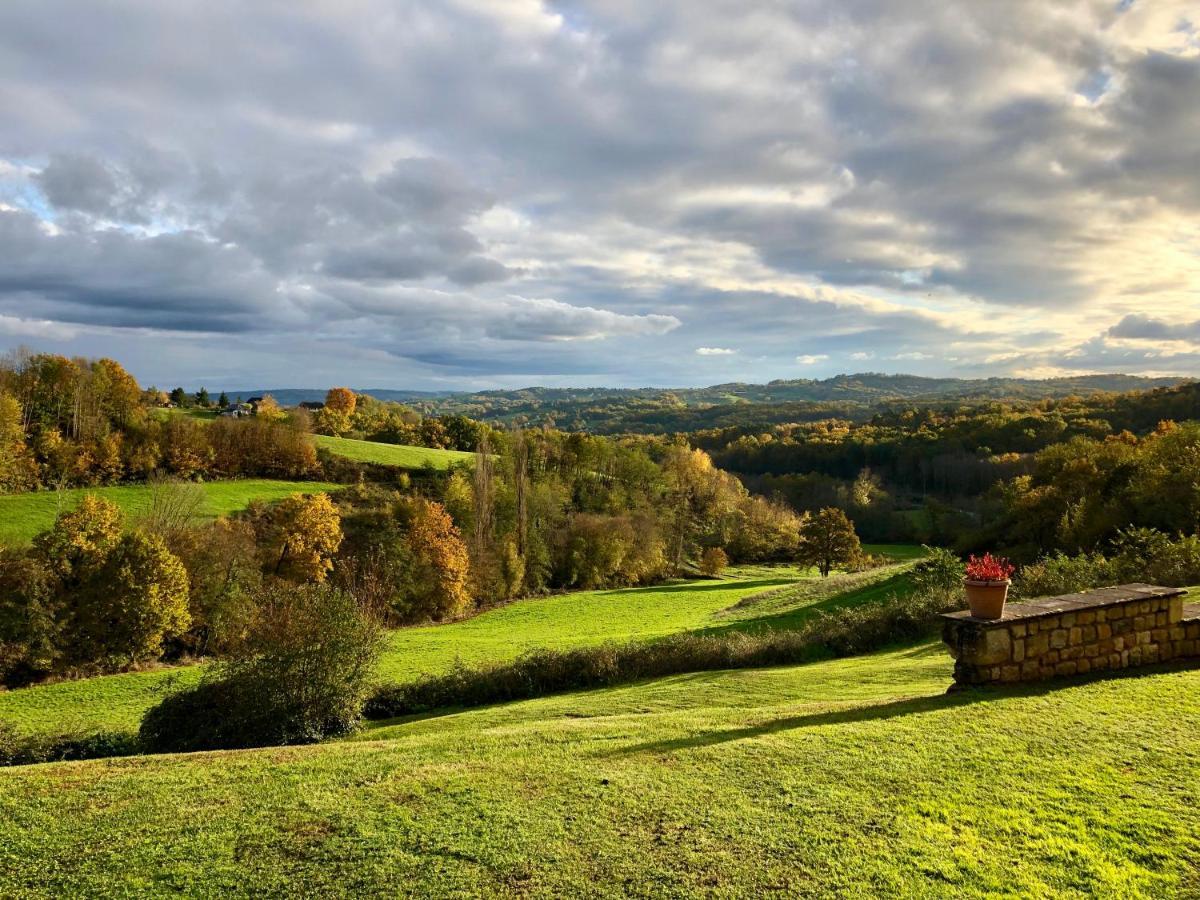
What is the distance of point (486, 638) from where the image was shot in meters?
38.3

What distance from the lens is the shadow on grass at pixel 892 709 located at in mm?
9255

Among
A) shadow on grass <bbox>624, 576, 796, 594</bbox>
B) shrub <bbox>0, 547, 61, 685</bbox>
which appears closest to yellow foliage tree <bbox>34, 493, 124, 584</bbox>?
shrub <bbox>0, 547, 61, 685</bbox>

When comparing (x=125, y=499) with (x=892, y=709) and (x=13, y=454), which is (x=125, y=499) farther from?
(x=892, y=709)

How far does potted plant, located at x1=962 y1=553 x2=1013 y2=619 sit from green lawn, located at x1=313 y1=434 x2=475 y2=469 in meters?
65.0

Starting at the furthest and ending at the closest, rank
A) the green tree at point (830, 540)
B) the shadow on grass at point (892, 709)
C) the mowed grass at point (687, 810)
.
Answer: the green tree at point (830, 540) < the shadow on grass at point (892, 709) < the mowed grass at point (687, 810)

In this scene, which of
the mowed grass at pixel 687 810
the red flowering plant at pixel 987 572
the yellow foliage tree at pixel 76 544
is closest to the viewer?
the mowed grass at pixel 687 810

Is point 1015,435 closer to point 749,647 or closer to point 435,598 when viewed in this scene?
point 435,598

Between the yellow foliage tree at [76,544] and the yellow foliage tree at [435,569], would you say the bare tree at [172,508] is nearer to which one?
the yellow foliage tree at [76,544]

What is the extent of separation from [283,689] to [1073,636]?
16.2m

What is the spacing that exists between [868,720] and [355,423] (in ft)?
318

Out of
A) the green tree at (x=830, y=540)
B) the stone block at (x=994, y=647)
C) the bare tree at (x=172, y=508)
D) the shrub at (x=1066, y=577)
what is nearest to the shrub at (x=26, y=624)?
the bare tree at (x=172, y=508)

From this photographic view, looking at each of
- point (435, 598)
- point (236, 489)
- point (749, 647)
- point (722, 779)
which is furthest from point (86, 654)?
point (722, 779)

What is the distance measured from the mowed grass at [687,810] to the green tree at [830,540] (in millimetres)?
52472

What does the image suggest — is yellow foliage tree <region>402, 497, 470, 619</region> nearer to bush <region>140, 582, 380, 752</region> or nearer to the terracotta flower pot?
bush <region>140, 582, 380, 752</region>
